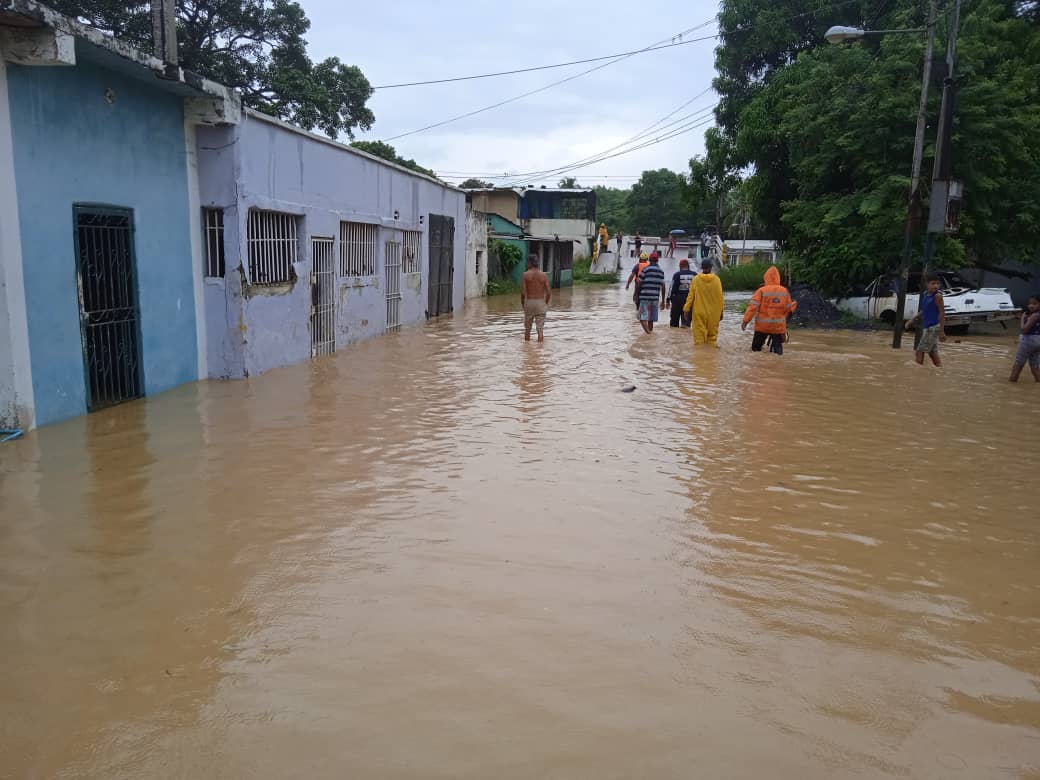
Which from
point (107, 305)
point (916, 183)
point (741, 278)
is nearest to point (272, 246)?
point (107, 305)

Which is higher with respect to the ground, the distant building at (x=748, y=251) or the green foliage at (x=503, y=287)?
the distant building at (x=748, y=251)

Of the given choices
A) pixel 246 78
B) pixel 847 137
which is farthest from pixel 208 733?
pixel 246 78

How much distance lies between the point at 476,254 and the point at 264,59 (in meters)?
10.6

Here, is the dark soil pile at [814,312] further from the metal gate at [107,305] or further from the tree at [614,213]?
the tree at [614,213]

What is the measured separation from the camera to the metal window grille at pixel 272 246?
1092 centimetres

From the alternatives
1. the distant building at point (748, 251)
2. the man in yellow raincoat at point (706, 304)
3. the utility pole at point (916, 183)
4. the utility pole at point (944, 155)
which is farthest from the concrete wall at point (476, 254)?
the distant building at point (748, 251)

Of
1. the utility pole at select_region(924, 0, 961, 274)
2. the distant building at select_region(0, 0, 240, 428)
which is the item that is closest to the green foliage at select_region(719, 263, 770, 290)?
the utility pole at select_region(924, 0, 961, 274)

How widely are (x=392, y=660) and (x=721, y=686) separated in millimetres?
1419

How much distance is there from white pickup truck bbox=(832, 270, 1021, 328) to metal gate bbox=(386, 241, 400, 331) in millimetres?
11098

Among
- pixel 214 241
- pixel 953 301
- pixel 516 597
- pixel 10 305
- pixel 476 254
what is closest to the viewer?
pixel 516 597

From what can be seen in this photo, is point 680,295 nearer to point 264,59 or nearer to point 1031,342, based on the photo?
point 1031,342

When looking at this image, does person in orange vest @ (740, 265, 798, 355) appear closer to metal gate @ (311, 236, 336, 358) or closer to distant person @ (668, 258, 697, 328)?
distant person @ (668, 258, 697, 328)

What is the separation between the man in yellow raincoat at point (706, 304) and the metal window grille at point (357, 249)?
20.0 feet

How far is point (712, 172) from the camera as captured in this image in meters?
27.4
